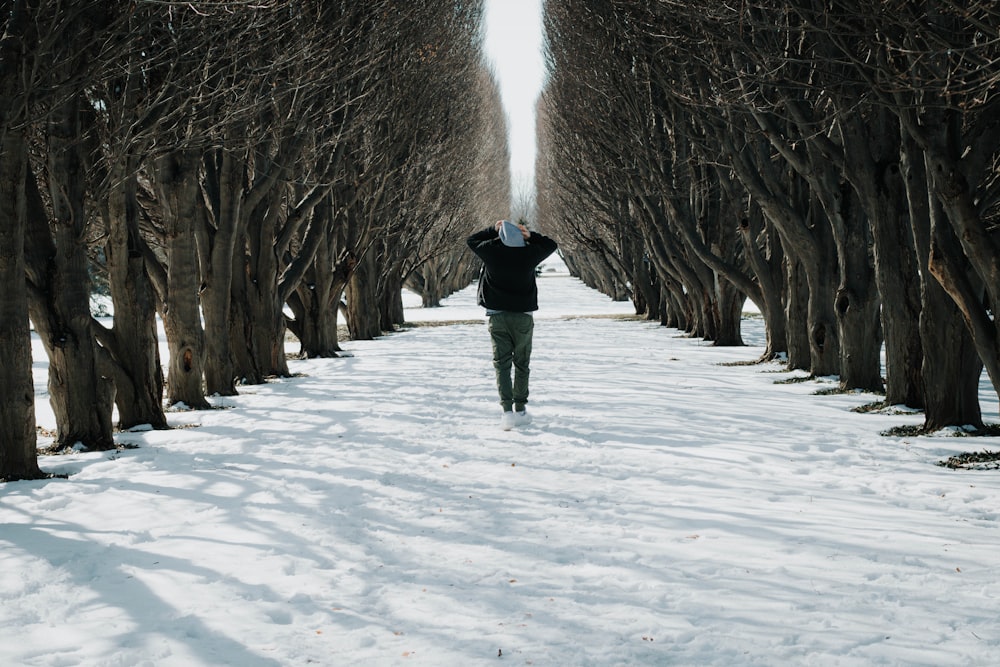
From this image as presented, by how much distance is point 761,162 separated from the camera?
1288cm

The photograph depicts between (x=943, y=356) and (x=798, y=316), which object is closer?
(x=943, y=356)

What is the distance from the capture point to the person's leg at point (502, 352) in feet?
28.1

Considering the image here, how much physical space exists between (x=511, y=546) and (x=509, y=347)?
4.06m

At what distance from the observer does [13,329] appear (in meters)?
6.66

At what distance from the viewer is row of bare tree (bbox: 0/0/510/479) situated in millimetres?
6703

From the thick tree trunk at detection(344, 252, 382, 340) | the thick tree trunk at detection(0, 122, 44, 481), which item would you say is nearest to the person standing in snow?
the thick tree trunk at detection(0, 122, 44, 481)

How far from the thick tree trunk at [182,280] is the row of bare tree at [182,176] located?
0.07 feet

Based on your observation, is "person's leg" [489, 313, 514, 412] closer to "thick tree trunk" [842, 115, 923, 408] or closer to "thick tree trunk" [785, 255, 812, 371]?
"thick tree trunk" [842, 115, 923, 408]

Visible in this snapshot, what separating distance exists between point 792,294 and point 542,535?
32.6 feet

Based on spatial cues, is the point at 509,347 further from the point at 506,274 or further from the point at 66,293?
the point at 66,293

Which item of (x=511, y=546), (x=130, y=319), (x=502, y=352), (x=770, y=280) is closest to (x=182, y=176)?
(x=130, y=319)

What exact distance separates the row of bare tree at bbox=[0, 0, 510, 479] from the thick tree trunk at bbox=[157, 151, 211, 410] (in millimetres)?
23

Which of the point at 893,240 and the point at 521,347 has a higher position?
the point at 893,240

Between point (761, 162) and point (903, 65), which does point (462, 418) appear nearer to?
point (903, 65)
